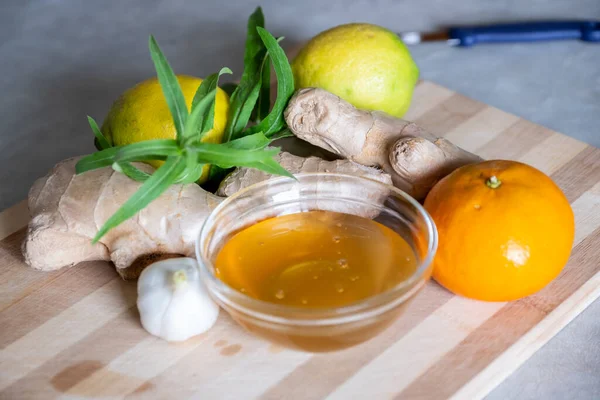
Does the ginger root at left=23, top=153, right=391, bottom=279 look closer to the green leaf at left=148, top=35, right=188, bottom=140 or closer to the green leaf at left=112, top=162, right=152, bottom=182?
the green leaf at left=112, top=162, right=152, bottom=182

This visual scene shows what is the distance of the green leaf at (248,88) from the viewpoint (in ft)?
4.33

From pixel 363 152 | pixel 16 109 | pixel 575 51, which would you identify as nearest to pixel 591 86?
pixel 575 51

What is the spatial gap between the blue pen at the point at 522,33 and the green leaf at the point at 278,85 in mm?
783

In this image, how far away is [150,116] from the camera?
4.29 feet

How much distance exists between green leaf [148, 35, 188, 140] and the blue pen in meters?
1.04

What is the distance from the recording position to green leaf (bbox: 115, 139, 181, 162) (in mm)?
1067

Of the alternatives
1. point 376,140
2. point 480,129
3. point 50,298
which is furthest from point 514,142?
point 50,298

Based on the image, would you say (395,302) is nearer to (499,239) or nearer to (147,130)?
(499,239)

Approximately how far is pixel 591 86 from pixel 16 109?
1.41m

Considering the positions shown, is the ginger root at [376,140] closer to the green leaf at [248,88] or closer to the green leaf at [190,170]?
the green leaf at [248,88]

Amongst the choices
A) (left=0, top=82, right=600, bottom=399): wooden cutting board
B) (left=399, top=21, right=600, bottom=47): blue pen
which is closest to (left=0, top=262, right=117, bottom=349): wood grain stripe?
(left=0, top=82, right=600, bottom=399): wooden cutting board

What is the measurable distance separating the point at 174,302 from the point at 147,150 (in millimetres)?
215

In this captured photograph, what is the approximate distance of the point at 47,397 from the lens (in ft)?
3.44

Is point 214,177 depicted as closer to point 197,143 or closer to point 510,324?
point 197,143
